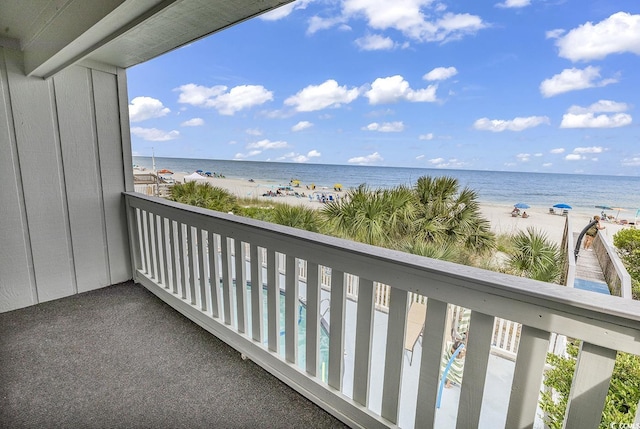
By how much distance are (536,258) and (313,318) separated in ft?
18.0

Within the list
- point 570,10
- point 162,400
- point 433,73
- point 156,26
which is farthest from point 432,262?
point 433,73

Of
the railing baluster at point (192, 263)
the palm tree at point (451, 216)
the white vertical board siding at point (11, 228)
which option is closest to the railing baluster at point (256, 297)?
the railing baluster at point (192, 263)

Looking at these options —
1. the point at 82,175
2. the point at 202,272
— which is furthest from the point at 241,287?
the point at 82,175

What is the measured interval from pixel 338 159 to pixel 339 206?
16804 millimetres

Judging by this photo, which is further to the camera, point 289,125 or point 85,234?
point 289,125

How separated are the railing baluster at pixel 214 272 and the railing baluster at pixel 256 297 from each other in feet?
1.18

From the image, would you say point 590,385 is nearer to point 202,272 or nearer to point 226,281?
point 226,281

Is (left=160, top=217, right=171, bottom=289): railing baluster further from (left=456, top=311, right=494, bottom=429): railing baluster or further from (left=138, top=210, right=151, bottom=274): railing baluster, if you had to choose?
(left=456, top=311, right=494, bottom=429): railing baluster

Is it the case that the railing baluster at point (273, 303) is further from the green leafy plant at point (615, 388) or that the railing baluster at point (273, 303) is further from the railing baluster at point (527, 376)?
the green leafy plant at point (615, 388)

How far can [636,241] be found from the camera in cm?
168

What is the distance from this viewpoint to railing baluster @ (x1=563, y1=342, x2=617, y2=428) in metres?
0.74

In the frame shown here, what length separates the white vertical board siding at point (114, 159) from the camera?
2.43 metres

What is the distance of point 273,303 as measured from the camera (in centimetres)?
155

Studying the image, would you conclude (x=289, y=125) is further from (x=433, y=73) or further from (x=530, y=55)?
(x=530, y=55)
